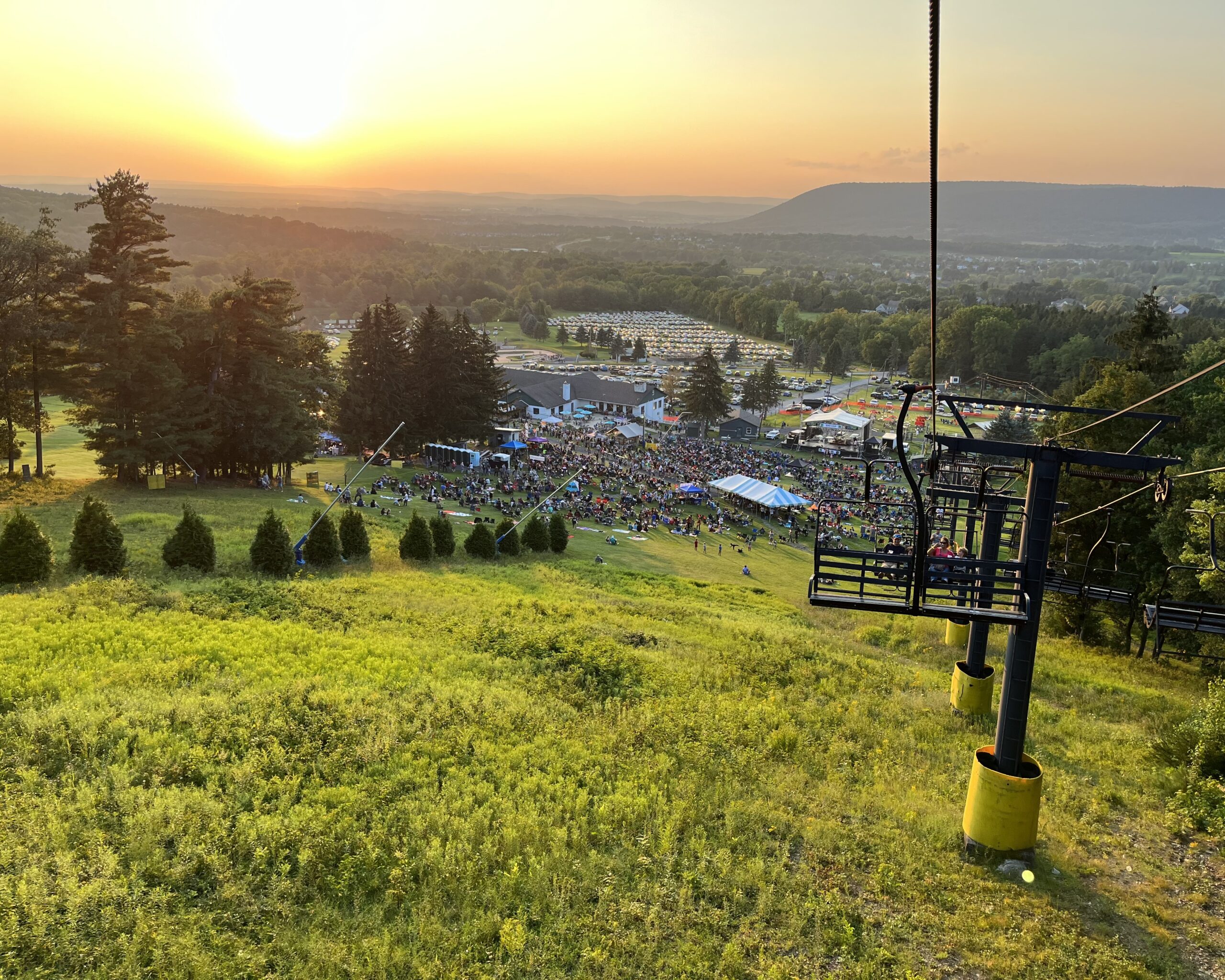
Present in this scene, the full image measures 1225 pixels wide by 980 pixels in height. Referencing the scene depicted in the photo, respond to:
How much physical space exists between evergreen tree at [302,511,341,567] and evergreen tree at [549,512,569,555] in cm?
909

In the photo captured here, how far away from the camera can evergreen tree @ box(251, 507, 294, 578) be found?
20.5 m

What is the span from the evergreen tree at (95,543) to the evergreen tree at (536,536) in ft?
45.4

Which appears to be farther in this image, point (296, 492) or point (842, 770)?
point (296, 492)

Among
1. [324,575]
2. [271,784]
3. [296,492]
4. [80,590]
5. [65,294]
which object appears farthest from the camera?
[296,492]

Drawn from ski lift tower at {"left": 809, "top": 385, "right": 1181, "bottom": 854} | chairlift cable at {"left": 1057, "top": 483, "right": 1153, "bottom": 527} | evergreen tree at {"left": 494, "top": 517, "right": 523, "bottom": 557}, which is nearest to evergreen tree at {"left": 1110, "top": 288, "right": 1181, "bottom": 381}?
chairlift cable at {"left": 1057, "top": 483, "right": 1153, "bottom": 527}

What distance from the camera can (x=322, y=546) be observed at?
73.8 feet

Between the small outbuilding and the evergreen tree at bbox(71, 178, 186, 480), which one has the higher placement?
the evergreen tree at bbox(71, 178, 186, 480)

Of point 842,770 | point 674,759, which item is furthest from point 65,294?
point 842,770

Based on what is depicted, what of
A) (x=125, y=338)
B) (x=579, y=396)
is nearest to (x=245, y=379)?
(x=125, y=338)

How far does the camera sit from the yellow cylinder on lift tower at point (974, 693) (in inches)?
573

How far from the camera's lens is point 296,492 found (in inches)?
1353

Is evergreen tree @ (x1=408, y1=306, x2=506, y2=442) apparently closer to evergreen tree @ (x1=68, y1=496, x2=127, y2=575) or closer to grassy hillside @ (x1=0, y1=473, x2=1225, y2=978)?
evergreen tree @ (x1=68, y1=496, x2=127, y2=575)

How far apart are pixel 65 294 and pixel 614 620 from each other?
26313 mm

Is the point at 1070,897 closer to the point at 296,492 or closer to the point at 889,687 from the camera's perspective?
the point at 889,687
